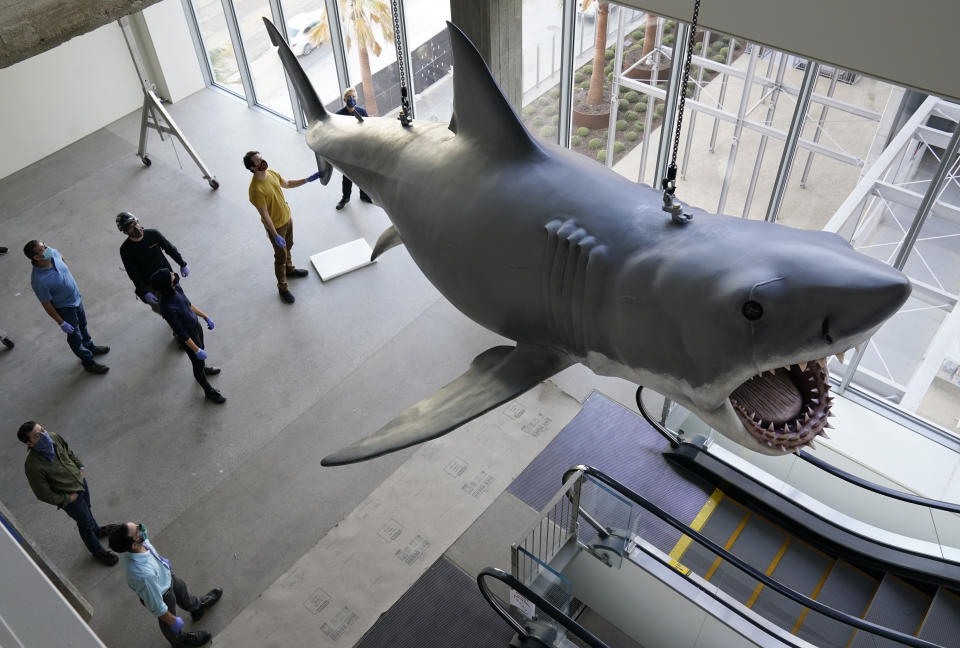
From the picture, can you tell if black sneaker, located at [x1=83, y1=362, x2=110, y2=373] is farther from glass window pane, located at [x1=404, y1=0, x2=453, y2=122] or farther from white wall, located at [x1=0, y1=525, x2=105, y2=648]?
white wall, located at [x1=0, y1=525, x2=105, y2=648]

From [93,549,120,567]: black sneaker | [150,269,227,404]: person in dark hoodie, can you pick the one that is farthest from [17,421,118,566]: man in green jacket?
[150,269,227,404]: person in dark hoodie

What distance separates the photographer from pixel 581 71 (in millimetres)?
8867

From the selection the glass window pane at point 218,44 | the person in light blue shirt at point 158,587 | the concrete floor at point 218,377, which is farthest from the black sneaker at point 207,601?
the glass window pane at point 218,44

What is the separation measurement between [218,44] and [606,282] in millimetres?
12700

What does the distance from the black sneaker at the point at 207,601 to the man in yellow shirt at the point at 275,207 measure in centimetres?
385

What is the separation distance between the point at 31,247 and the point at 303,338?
292 cm

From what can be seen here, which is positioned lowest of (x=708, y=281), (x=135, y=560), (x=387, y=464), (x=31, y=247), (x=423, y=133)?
(x=387, y=464)

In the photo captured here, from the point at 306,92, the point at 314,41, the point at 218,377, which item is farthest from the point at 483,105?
the point at 314,41

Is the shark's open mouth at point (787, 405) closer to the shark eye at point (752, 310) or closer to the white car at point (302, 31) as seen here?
the shark eye at point (752, 310)

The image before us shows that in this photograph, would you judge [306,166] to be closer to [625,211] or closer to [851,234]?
[851,234]

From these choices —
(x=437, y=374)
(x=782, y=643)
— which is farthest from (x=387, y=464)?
(x=782, y=643)

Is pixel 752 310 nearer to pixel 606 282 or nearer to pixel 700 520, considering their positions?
pixel 606 282

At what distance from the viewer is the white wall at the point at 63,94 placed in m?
11.7

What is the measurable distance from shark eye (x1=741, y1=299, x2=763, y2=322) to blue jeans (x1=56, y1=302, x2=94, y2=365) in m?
8.09
